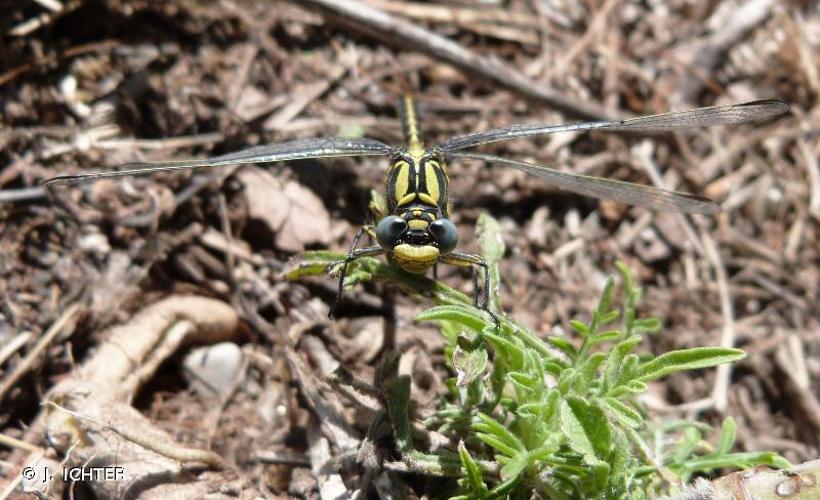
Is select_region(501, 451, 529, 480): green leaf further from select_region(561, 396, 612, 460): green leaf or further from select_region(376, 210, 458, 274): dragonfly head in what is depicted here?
select_region(376, 210, 458, 274): dragonfly head

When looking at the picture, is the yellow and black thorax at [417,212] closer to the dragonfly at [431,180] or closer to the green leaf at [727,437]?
the dragonfly at [431,180]

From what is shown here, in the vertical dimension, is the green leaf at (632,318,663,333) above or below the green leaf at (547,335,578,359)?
above

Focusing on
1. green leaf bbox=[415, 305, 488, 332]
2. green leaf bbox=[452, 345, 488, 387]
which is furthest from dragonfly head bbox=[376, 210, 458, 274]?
green leaf bbox=[452, 345, 488, 387]

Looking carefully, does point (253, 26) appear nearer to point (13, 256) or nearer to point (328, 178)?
point (328, 178)

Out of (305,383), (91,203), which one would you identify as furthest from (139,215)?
(305,383)

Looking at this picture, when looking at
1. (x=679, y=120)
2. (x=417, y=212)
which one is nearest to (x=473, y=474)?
(x=417, y=212)

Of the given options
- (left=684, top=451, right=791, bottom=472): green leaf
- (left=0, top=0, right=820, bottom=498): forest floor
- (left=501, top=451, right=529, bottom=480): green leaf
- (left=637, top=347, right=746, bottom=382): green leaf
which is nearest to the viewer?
(left=501, top=451, right=529, bottom=480): green leaf
